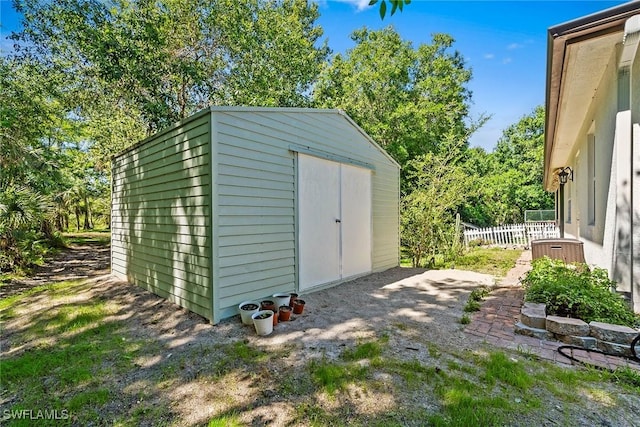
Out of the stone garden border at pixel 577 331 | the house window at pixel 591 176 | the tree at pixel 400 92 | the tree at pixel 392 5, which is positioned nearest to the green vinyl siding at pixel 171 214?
the tree at pixel 392 5

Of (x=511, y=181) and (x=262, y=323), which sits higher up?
(x=511, y=181)

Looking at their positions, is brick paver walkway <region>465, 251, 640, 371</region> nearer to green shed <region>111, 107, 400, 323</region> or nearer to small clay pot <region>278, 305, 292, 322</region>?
small clay pot <region>278, 305, 292, 322</region>

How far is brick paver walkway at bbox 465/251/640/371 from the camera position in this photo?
264 centimetres

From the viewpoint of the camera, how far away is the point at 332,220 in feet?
18.0

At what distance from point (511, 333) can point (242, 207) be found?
3438mm

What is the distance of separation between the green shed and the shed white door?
0.02 meters

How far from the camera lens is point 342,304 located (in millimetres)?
4457

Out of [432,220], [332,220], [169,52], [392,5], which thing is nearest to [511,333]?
[332,220]

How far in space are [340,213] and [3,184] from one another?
753 cm

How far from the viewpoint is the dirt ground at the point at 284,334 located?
218 cm

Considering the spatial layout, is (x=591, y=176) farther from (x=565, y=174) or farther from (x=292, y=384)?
(x=292, y=384)

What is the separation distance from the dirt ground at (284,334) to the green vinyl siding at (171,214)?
33 cm

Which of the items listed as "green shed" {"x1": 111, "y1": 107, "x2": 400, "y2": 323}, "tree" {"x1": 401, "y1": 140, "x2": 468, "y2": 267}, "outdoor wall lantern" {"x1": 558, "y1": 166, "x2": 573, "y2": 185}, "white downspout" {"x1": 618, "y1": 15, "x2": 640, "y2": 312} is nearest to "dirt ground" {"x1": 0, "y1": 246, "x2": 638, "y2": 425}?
"green shed" {"x1": 111, "y1": 107, "x2": 400, "y2": 323}

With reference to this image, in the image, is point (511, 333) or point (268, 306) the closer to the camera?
point (511, 333)
